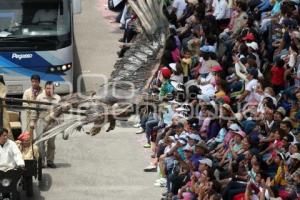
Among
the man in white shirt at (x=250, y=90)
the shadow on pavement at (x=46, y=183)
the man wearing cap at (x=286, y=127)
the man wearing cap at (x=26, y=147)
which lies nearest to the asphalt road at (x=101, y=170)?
the shadow on pavement at (x=46, y=183)

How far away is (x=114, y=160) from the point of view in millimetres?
18453

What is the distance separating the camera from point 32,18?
20.8 metres

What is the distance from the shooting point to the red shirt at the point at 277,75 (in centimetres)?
1775

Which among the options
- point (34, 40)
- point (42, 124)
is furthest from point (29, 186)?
point (34, 40)

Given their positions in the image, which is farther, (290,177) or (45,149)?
(45,149)

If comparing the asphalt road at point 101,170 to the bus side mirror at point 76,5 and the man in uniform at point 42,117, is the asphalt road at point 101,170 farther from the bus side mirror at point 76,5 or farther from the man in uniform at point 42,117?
the bus side mirror at point 76,5

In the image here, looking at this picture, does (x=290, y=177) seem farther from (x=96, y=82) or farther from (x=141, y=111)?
(x=96, y=82)

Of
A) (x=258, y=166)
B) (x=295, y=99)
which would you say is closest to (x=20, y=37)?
(x=295, y=99)

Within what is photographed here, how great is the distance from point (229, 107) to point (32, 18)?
5880 mm

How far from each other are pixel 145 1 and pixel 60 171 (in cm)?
465

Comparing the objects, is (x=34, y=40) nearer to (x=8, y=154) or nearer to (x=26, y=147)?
(x=26, y=147)

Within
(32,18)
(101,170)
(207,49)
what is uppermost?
(32,18)

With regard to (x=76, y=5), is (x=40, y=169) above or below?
below

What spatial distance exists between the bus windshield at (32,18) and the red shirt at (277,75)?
17.1 ft
